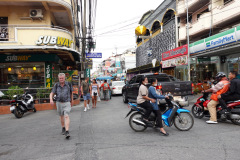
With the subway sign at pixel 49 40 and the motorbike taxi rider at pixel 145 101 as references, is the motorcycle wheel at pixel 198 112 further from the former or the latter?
the subway sign at pixel 49 40

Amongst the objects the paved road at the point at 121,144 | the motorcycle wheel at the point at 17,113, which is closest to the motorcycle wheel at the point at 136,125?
the paved road at the point at 121,144

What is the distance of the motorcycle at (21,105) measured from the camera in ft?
28.6

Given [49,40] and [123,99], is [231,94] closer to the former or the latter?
[123,99]

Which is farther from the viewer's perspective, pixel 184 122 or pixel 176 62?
pixel 176 62

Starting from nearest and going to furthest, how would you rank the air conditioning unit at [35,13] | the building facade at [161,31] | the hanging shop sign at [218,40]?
the hanging shop sign at [218,40] < the air conditioning unit at [35,13] < the building facade at [161,31]

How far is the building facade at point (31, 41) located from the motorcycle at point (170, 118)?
842 centimetres

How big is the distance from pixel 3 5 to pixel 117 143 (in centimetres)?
1366

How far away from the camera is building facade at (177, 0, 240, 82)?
504 inches

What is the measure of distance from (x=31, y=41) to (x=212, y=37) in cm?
1225

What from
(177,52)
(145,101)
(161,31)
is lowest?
(145,101)

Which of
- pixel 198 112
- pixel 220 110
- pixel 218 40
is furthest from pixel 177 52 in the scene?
pixel 220 110

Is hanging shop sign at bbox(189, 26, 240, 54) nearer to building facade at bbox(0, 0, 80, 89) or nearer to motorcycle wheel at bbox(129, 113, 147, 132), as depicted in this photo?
motorcycle wheel at bbox(129, 113, 147, 132)

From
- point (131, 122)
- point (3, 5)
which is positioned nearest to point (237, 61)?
point (131, 122)

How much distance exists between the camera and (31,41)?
11797 millimetres
